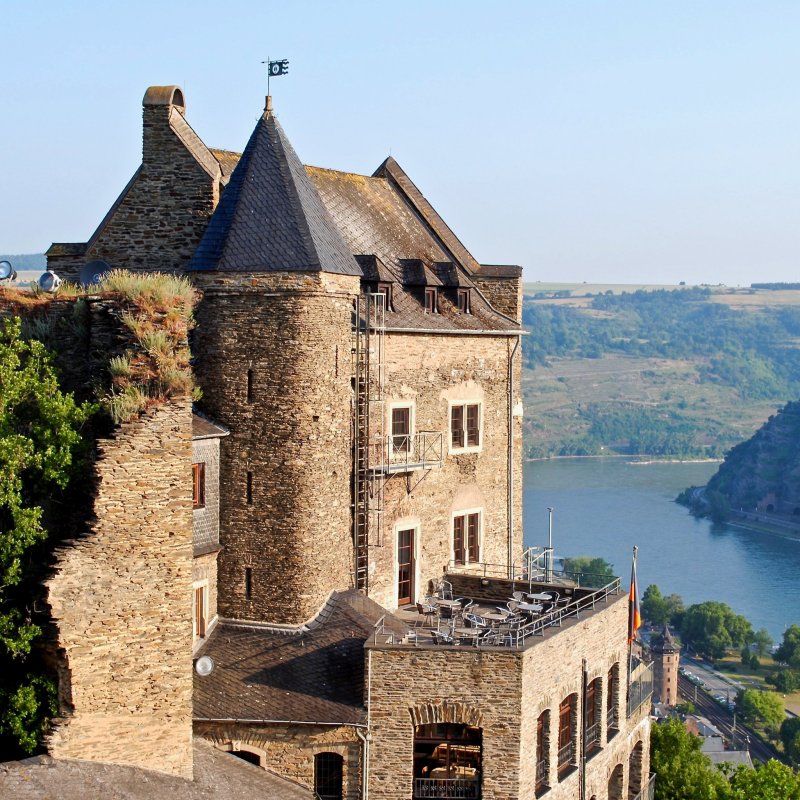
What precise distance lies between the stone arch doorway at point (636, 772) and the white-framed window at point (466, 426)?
9291 millimetres

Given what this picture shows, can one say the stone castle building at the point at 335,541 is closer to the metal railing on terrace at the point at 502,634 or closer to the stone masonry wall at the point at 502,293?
the metal railing on terrace at the point at 502,634

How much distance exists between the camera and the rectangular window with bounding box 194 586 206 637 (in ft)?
95.2

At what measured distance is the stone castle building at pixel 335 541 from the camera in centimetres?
2728

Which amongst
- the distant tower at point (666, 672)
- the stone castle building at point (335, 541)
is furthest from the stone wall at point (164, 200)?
the distant tower at point (666, 672)

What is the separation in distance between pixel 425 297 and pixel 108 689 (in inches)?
614

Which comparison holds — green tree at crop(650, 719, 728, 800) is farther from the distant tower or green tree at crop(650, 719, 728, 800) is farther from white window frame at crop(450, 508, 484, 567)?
the distant tower

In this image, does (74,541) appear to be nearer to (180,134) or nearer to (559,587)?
(180,134)

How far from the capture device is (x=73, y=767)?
892 inches

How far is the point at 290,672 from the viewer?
91.6ft

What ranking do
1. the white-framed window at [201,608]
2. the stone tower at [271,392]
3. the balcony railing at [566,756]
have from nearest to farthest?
the white-framed window at [201,608], the stone tower at [271,392], the balcony railing at [566,756]

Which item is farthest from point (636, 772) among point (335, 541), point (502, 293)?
point (502, 293)

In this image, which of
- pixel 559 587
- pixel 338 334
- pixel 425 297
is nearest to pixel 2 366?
pixel 338 334

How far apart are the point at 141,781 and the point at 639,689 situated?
658 inches

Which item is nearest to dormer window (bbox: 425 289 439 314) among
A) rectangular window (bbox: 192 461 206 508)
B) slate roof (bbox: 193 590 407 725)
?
rectangular window (bbox: 192 461 206 508)
